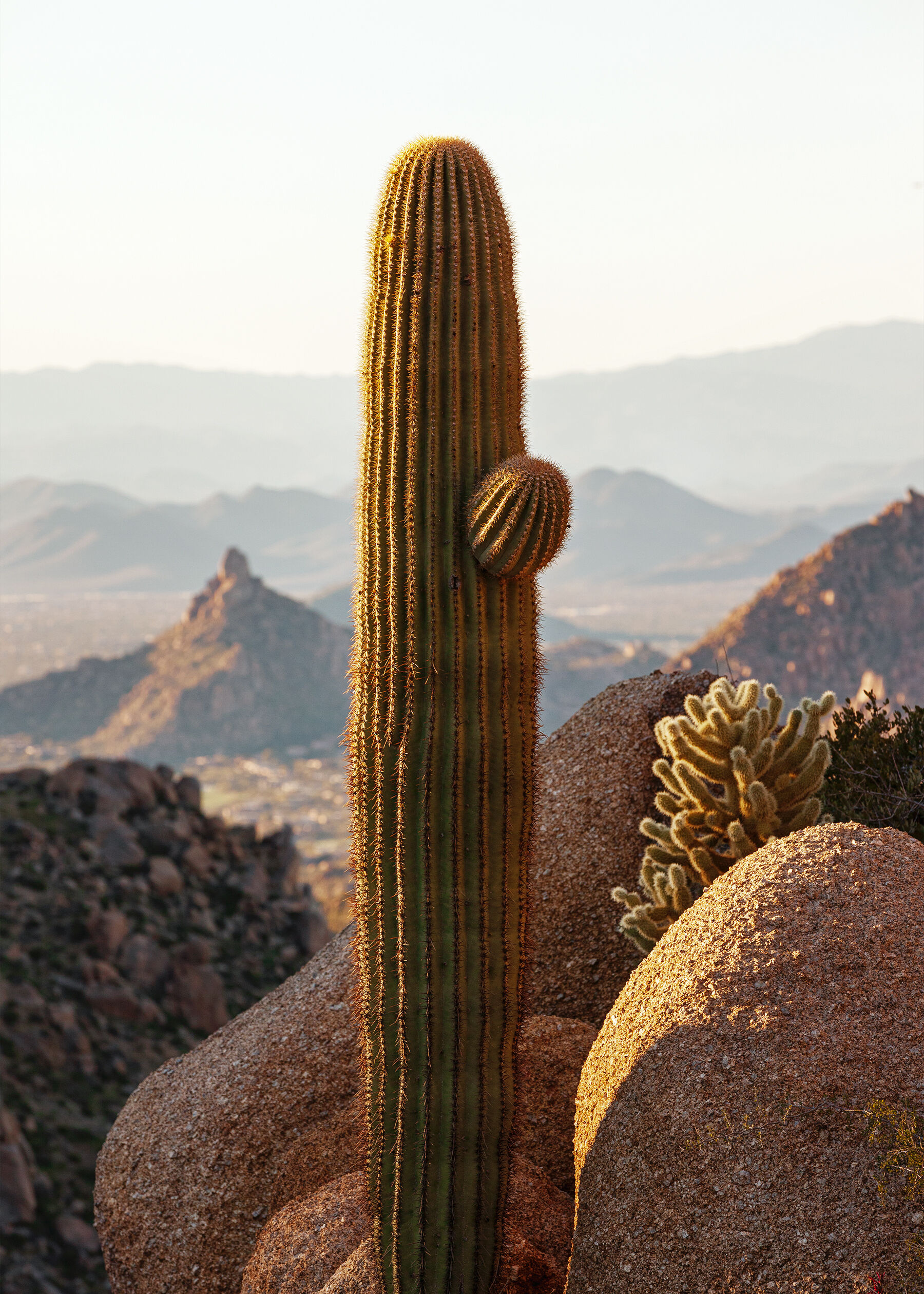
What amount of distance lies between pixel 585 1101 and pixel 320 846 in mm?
87296

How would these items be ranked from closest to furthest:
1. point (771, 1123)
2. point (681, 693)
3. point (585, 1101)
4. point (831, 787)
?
point (771, 1123) → point (585, 1101) → point (831, 787) → point (681, 693)

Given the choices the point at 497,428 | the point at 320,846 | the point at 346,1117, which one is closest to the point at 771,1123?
the point at 497,428

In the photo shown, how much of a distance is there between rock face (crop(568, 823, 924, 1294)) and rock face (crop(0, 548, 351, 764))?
99.9 m

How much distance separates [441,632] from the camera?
18.5 feet

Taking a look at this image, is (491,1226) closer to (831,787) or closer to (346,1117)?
(346,1117)

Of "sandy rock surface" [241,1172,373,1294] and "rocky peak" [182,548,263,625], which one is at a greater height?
"rocky peak" [182,548,263,625]

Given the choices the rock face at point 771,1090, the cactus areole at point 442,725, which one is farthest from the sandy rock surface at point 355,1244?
the rock face at point 771,1090

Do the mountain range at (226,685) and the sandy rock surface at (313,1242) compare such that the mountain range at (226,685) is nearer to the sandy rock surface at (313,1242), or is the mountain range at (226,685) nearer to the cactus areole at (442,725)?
the sandy rock surface at (313,1242)

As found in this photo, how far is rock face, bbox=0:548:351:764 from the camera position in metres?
106

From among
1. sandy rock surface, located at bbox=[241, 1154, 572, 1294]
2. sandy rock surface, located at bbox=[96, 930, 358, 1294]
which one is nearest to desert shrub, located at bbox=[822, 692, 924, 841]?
sandy rock surface, located at bbox=[241, 1154, 572, 1294]

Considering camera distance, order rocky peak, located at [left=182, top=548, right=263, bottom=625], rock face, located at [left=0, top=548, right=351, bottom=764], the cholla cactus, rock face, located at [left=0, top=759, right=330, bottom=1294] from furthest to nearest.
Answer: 1. rock face, located at [left=0, top=548, right=351, bottom=764]
2. rocky peak, located at [left=182, top=548, right=263, bottom=625]
3. rock face, located at [left=0, top=759, right=330, bottom=1294]
4. the cholla cactus

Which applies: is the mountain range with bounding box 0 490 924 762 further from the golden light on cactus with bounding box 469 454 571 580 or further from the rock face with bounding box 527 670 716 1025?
the golden light on cactus with bounding box 469 454 571 580

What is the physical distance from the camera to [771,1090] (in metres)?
4.84

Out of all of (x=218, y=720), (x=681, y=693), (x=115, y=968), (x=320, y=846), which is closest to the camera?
(x=681, y=693)
